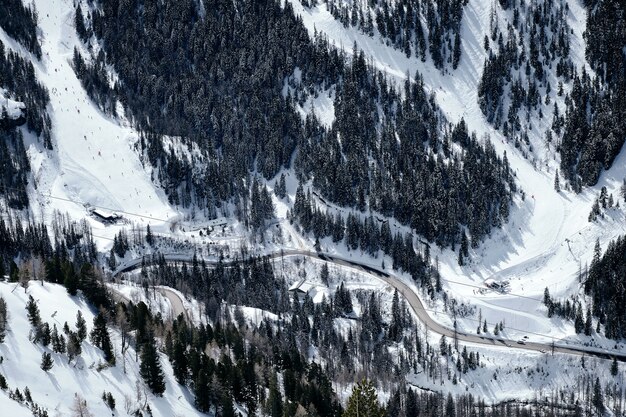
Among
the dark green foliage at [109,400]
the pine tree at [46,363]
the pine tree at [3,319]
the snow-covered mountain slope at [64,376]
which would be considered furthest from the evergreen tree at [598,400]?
the pine tree at [3,319]

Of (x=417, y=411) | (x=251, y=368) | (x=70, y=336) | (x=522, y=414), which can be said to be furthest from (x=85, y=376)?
(x=522, y=414)

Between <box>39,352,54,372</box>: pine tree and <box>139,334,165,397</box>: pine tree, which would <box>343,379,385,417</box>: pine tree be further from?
<box>39,352,54,372</box>: pine tree

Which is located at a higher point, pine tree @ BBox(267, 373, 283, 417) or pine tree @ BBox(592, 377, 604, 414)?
pine tree @ BBox(592, 377, 604, 414)

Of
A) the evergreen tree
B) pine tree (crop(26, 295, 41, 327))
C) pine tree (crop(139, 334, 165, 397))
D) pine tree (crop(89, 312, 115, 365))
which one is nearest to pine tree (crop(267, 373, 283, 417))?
pine tree (crop(139, 334, 165, 397))

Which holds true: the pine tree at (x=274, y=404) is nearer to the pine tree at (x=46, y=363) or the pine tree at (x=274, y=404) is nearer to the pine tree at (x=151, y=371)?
the pine tree at (x=151, y=371)

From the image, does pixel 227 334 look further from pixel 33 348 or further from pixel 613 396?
pixel 613 396

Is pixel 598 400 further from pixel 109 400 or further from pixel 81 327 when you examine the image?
pixel 81 327
